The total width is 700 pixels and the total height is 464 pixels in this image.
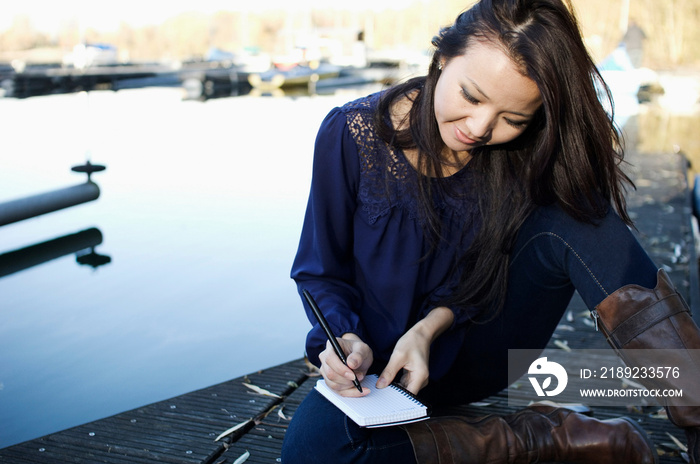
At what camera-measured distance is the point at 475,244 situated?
6.67 feet

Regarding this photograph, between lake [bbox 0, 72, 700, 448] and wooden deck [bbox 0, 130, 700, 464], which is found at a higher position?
wooden deck [bbox 0, 130, 700, 464]

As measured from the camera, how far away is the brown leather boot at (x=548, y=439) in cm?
184

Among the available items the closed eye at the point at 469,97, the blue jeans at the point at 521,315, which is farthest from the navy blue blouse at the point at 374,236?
the closed eye at the point at 469,97

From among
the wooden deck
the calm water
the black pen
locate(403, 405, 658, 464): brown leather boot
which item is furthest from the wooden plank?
locate(403, 405, 658, 464): brown leather boot

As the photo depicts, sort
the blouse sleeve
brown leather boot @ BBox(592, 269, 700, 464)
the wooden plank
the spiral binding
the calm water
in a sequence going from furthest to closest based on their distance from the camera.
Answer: the calm water → the wooden plank → the blouse sleeve → the spiral binding → brown leather boot @ BBox(592, 269, 700, 464)

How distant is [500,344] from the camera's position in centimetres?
206

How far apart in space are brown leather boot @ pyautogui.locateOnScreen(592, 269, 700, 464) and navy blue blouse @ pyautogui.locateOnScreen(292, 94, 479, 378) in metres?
0.43

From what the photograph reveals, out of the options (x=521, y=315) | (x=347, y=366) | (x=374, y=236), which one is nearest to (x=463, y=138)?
(x=374, y=236)

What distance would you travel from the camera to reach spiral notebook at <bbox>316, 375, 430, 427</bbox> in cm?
167

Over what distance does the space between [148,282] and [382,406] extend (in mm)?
3032

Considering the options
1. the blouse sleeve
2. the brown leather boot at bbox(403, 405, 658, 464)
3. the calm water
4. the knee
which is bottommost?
the calm water

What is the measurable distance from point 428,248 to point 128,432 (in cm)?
115

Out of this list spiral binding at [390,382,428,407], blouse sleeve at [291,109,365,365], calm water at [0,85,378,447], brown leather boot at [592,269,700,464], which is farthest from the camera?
calm water at [0,85,378,447]

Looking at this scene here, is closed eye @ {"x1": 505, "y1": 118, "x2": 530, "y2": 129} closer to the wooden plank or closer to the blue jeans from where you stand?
the blue jeans
